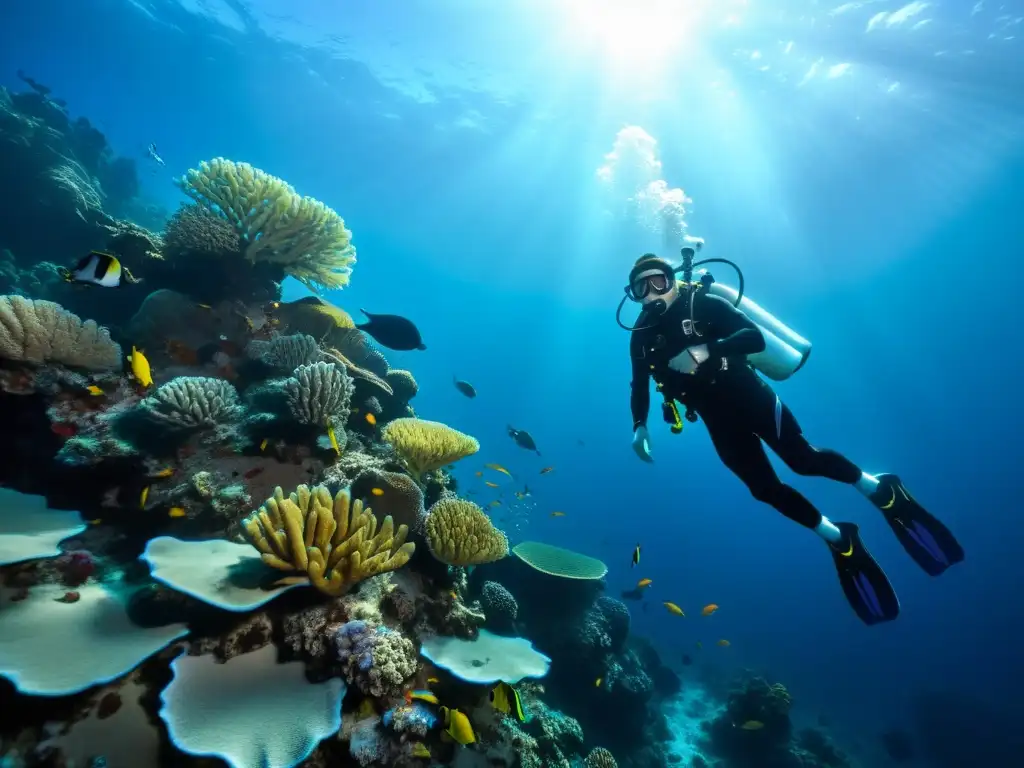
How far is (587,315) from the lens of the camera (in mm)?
71188

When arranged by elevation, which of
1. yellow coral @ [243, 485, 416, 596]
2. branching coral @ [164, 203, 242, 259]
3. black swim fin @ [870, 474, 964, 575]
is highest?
branching coral @ [164, 203, 242, 259]

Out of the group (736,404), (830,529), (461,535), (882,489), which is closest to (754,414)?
(736,404)

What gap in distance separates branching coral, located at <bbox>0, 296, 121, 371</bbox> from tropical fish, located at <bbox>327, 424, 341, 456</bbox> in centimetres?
277

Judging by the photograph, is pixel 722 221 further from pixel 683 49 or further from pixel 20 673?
pixel 20 673

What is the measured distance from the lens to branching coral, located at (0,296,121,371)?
4434 mm

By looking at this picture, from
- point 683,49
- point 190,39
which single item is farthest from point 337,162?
point 683,49

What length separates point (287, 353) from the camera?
20.2 ft

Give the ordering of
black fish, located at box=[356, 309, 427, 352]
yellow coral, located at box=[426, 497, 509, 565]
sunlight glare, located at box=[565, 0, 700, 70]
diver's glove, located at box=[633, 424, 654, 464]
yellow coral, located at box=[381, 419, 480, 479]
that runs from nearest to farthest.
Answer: yellow coral, located at box=[426, 497, 509, 565]
yellow coral, located at box=[381, 419, 480, 479]
diver's glove, located at box=[633, 424, 654, 464]
black fish, located at box=[356, 309, 427, 352]
sunlight glare, located at box=[565, 0, 700, 70]

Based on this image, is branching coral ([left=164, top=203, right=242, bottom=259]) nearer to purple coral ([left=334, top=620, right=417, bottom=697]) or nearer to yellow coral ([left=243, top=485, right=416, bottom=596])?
yellow coral ([left=243, top=485, right=416, bottom=596])

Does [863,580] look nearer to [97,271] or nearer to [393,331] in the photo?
[393,331]

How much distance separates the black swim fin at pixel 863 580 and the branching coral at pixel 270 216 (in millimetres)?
8641

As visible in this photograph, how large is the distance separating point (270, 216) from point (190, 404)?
3478 mm

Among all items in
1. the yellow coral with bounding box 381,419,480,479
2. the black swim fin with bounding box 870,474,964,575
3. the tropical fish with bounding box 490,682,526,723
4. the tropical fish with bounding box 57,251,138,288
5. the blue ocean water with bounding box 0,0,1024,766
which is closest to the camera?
the tropical fish with bounding box 490,682,526,723

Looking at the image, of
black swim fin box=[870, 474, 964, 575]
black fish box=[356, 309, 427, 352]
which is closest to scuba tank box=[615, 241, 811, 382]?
black swim fin box=[870, 474, 964, 575]
